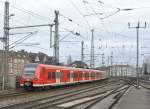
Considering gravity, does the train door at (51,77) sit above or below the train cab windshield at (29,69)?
below

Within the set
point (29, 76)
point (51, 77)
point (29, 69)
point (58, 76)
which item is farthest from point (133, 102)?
point (58, 76)

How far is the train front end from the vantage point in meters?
41.5

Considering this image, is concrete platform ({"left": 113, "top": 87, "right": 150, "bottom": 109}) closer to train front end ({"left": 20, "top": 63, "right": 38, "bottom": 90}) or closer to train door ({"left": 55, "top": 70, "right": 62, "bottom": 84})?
train front end ({"left": 20, "top": 63, "right": 38, "bottom": 90})

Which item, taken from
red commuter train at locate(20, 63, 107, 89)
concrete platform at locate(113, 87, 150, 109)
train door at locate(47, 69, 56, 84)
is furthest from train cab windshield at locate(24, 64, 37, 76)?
concrete platform at locate(113, 87, 150, 109)

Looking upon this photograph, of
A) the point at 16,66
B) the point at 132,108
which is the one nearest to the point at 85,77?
the point at 16,66

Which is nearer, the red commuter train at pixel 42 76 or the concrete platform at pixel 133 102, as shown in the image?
the concrete platform at pixel 133 102

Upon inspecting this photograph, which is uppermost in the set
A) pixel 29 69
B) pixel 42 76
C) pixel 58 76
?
pixel 29 69

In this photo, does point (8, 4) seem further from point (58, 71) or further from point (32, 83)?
point (58, 71)

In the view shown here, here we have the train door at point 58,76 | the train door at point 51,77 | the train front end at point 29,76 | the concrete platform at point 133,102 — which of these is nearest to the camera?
the concrete platform at point 133,102

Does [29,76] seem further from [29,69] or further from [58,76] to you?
[58,76]

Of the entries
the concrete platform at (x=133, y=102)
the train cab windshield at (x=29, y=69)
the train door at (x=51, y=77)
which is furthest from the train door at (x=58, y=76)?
the concrete platform at (x=133, y=102)

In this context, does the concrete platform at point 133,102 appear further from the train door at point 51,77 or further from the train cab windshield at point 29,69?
the train door at point 51,77

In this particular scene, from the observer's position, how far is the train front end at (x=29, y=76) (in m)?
41.5

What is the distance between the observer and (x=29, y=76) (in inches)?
1650
